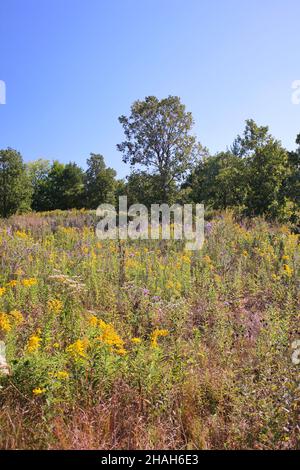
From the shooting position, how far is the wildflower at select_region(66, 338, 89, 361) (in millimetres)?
2932

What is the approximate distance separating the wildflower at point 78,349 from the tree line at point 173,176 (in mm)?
10343

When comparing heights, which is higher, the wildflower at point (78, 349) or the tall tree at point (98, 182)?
the tall tree at point (98, 182)

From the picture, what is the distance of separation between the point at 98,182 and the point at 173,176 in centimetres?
2007

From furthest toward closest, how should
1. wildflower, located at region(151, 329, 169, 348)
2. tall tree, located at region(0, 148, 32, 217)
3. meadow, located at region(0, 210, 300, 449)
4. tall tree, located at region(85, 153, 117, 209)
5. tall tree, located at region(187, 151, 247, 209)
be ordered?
1. tall tree, located at region(85, 153, 117, 209)
2. tall tree, located at region(0, 148, 32, 217)
3. tall tree, located at region(187, 151, 247, 209)
4. wildflower, located at region(151, 329, 169, 348)
5. meadow, located at region(0, 210, 300, 449)

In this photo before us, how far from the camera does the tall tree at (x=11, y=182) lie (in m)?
31.7

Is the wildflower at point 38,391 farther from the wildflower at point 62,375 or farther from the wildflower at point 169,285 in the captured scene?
the wildflower at point 169,285

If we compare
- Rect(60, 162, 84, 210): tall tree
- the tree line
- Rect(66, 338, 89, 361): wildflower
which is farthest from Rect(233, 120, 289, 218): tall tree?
Rect(60, 162, 84, 210): tall tree

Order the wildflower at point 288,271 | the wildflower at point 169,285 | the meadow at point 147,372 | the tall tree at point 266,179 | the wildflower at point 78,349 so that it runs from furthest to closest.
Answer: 1. the tall tree at point 266,179
2. the wildflower at point 288,271
3. the wildflower at point 169,285
4. the wildflower at point 78,349
5. the meadow at point 147,372

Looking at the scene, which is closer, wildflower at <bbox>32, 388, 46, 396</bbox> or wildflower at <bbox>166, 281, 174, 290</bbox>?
wildflower at <bbox>32, 388, 46, 396</bbox>

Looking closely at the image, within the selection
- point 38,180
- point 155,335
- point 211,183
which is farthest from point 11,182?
point 155,335

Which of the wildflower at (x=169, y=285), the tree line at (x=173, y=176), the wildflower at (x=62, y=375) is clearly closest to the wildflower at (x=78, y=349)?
the wildflower at (x=62, y=375)

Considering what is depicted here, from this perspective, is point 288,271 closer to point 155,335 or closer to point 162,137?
point 155,335

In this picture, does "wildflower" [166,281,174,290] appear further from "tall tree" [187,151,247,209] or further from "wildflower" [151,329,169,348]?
"tall tree" [187,151,247,209]

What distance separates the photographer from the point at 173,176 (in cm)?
2495
